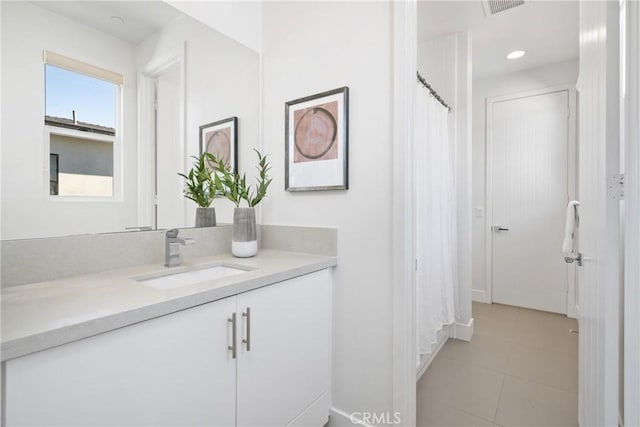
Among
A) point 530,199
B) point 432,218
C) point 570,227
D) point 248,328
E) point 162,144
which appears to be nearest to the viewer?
point 248,328

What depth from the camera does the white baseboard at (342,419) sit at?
1.41 metres

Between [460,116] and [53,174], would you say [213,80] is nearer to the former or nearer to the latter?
[53,174]

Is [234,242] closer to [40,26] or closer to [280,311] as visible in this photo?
[280,311]

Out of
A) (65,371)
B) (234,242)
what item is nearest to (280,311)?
(234,242)

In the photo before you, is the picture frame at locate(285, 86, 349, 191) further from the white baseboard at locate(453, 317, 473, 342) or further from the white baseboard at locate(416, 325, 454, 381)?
the white baseboard at locate(453, 317, 473, 342)

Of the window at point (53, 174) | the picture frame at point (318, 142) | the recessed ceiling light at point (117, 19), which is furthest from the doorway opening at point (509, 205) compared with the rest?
the window at point (53, 174)

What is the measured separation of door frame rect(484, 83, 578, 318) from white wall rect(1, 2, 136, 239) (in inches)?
146

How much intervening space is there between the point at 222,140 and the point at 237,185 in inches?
11.3

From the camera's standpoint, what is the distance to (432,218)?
2.07 m

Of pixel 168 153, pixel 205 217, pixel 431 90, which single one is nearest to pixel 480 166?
pixel 431 90

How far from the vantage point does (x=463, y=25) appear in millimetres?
2432

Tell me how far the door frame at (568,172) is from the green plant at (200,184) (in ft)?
10.6

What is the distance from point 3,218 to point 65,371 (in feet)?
2.10

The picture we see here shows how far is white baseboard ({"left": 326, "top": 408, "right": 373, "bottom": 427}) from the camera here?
1.41m
